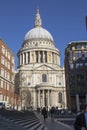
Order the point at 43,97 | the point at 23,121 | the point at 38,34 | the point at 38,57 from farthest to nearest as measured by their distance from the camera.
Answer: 1. the point at 38,34
2. the point at 38,57
3. the point at 43,97
4. the point at 23,121

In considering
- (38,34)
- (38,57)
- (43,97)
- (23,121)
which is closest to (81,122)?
(23,121)

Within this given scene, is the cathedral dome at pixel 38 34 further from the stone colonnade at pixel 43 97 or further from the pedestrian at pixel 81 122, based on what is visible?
the pedestrian at pixel 81 122

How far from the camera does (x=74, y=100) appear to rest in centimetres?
8788

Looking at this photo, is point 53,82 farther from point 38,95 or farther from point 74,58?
point 74,58

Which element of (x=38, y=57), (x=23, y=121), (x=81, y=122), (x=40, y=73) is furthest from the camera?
(x=38, y=57)

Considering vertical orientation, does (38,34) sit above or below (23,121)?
above

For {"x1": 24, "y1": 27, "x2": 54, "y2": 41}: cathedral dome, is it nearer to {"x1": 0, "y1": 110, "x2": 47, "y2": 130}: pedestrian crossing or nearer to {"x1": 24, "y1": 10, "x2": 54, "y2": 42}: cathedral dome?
{"x1": 24, "y1": 10, "x2": 54, "y2": 42}: cathedral dome

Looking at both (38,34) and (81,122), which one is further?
(38,34)

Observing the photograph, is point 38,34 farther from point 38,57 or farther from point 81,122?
point 81,122

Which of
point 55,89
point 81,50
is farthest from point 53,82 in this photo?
point 81,50

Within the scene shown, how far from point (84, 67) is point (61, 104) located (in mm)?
55291

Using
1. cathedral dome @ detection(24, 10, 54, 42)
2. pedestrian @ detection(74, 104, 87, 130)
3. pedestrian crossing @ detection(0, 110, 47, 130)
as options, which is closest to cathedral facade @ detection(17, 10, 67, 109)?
cathedral dome @ detection(24, 10, 54, 42)

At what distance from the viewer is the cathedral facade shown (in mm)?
136375

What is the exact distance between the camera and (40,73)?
146m
